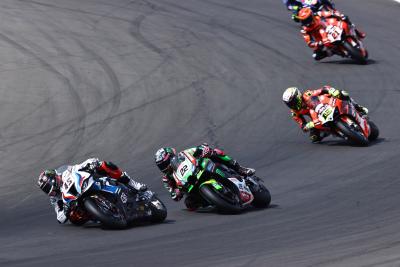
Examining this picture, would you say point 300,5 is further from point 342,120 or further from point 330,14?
point 342,120

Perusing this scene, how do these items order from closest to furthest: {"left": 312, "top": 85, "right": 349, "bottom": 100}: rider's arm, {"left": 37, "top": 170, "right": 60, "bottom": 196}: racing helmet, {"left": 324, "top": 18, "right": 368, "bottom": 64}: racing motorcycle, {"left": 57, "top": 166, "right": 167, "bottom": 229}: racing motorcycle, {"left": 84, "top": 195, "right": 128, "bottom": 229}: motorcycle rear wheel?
{"left": 84, "top": 195, "right": 128, "bottom": 229}: motorcycle rear wheel → {"left": 57, "top": 166, "right": 167, "bottom": 229}: racing motorcycle → {"left": 37, "top": 170, "right": 60, "bottom": 196}: racing helmet → {"left": 312, "top": 85, "right": 349, "bottom": 100}: rider's arm → {"left": 324, "top": 18, "right": 368, "bottom": 64}: racing motorcycle

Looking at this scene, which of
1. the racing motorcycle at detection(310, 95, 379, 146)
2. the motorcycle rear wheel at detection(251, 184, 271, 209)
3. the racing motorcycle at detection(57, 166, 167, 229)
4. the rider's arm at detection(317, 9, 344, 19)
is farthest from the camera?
the rider's arm at detection(317, 9, 344, 19)

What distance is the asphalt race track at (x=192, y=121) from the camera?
13.2 meters

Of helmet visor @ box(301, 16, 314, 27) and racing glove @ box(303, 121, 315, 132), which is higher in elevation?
racing glove @ box(303, 121, 315, 132)

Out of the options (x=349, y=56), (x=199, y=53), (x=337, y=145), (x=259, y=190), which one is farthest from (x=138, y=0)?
(x=259, y=190)

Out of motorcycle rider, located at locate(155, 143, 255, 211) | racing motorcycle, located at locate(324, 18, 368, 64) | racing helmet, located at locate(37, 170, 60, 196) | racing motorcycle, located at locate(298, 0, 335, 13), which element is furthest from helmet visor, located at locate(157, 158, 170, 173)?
racing motorcycle, located at locate(298, 0, 335, 13)

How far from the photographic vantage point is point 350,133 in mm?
20188

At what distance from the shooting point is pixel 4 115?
22.5m

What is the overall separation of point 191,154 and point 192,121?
7.07 metres

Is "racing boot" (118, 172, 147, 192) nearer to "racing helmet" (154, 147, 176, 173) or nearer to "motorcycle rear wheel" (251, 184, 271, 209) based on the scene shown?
"racing helmet" (154, 147, 176, 173)

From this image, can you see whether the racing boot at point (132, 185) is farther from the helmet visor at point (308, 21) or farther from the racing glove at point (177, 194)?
the helmet visor at point (308, 21)

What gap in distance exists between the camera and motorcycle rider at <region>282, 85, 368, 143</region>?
2061cm

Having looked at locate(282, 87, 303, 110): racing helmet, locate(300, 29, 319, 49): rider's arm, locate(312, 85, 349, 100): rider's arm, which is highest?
locate(312, 85, 349, 100): rider's arm

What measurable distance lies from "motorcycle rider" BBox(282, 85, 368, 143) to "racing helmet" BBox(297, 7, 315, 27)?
799cm
